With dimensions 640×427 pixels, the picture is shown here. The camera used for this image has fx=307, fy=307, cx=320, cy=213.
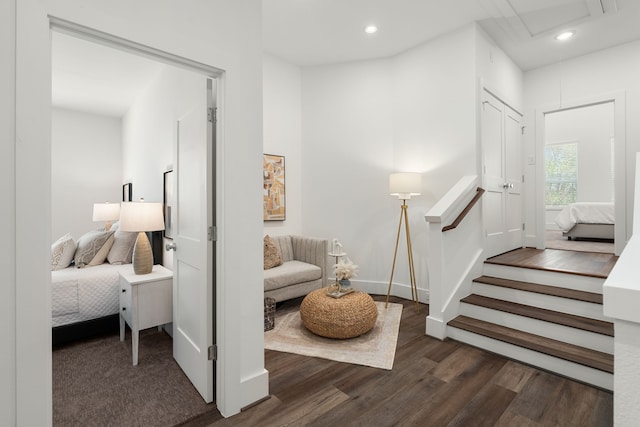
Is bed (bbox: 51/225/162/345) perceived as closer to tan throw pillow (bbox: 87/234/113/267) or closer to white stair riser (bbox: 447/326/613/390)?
tan throw pillow (bbox: 87/234/113/267)

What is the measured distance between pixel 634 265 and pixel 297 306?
3.03 m

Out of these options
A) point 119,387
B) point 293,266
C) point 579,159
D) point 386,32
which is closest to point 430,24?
point 386,32

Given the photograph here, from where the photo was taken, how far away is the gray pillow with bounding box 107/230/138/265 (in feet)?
10.7

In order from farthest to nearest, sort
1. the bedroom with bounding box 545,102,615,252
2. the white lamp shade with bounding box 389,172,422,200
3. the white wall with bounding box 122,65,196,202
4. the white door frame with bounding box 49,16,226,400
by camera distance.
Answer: the bedroom with bounding box 545,102,615,252 → the white lamp shade with bounding box 389,172,422,200 → the white wall with bounding box 122,65,196,202 → the white door frame with bounding box 49,16,226,400

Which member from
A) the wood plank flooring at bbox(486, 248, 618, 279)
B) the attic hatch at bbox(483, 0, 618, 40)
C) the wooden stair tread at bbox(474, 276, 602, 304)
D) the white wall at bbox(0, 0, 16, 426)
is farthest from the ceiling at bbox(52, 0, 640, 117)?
the wooden stair tread at bbox(474, 276, 602, 304)

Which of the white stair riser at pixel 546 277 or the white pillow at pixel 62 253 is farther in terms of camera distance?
the white pillow at pixel 62 253

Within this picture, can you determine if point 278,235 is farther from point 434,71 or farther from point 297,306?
point 434,71

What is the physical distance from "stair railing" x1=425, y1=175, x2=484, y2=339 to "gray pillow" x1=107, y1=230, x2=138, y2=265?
3.09 m

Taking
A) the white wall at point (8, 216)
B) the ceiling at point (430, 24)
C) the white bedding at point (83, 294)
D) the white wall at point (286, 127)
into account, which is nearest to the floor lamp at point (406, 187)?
the white wall at point (286, 127)

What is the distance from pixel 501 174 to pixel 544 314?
6.11 ft

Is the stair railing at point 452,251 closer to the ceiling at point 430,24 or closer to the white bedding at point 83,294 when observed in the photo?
the ceiling at point 430,24

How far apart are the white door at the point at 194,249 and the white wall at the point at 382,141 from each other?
2.27 metres

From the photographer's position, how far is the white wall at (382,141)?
340cm

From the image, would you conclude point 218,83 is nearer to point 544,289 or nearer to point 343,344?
point 343,344
